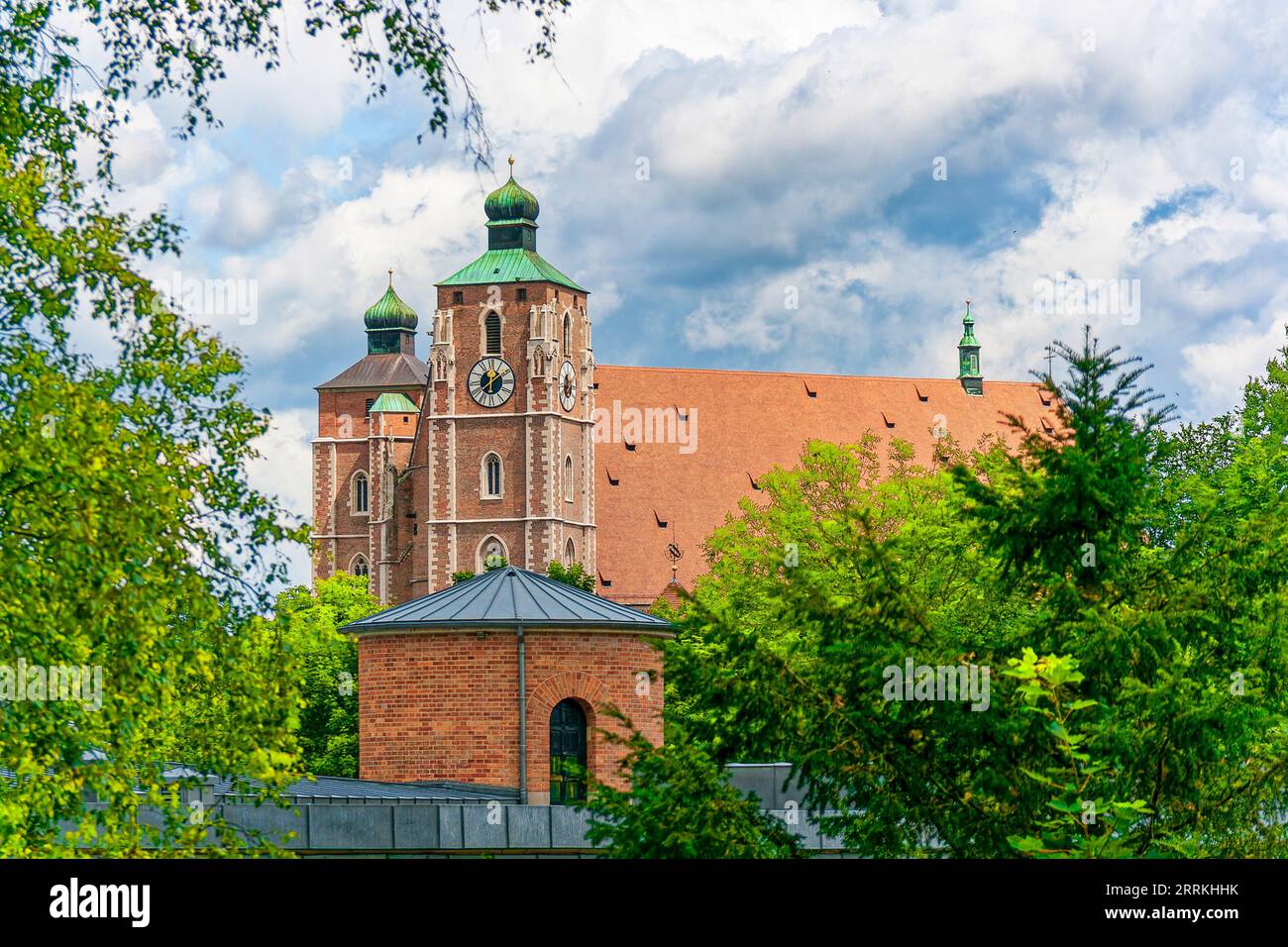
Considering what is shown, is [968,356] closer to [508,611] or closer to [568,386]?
[568,386]

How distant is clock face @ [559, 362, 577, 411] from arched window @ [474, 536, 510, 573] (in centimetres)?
668

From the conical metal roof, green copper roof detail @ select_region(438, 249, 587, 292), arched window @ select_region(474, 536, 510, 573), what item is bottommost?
the conical metal roof

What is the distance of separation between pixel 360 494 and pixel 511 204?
54.9 feet

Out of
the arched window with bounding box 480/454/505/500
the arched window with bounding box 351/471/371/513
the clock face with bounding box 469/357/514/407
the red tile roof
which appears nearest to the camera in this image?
the arched window with bounding box 480/454/505/500

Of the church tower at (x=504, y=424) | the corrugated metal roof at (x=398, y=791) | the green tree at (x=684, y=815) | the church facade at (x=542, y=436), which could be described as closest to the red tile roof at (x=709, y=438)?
the church facade at (x=542, y=436)

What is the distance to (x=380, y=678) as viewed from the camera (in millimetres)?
24312

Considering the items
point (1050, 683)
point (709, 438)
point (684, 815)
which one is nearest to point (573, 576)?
point (709, 438)

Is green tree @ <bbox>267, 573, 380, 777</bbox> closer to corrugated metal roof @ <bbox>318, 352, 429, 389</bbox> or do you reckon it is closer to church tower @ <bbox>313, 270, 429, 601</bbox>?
church tower @ <bbox>313, 270, 429, 601</bbox>

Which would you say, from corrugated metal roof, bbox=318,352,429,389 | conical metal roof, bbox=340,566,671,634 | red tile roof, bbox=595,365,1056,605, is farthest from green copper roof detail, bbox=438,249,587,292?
conical metal roof, bbox=340,566,671,634

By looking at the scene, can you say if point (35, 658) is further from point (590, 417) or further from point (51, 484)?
point (590, 417)

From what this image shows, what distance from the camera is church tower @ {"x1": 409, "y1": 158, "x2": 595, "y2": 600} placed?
7856cm

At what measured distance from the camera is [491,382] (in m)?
79.6

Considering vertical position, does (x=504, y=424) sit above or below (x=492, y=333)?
below
